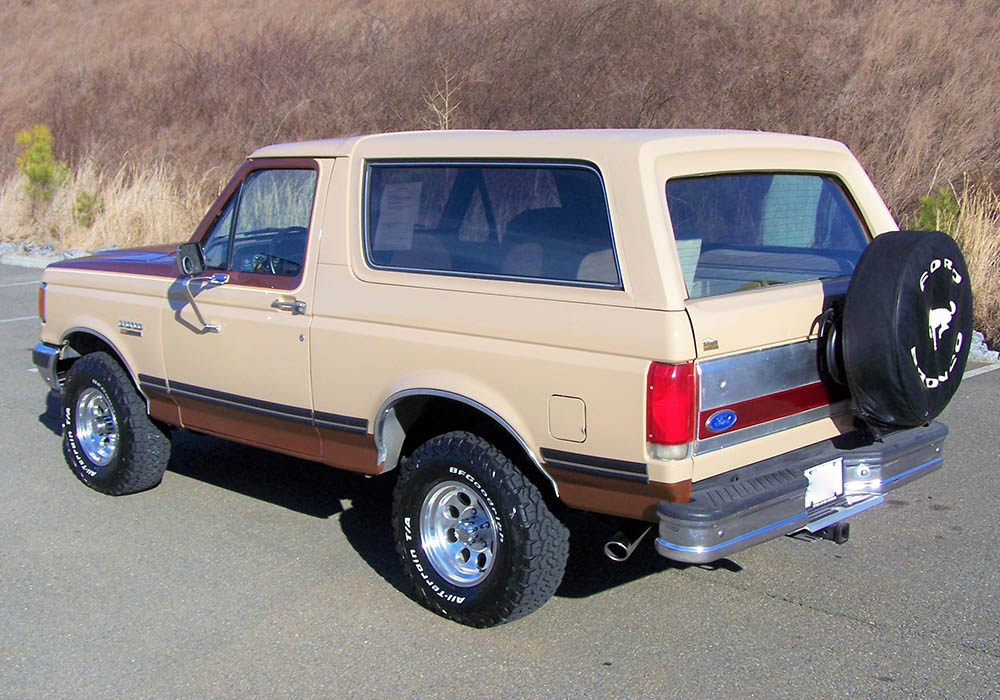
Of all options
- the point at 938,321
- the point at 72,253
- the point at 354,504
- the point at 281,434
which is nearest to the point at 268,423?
the point at 281,434

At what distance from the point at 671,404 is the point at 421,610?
162cm

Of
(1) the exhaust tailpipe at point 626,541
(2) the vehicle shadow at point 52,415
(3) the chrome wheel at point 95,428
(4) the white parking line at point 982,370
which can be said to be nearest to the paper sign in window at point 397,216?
(1) the exhaust tailpipe at point 626,541

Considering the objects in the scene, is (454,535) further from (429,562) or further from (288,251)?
(288,251)

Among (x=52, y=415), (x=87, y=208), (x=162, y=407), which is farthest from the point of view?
(x=87, y=208)

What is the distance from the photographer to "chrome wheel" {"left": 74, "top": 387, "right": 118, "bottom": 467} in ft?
19.4

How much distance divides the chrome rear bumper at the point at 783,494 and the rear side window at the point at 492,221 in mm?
866

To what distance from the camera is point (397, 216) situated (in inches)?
178

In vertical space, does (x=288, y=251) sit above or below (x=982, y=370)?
above

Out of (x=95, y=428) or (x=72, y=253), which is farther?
(x=72, y=253)

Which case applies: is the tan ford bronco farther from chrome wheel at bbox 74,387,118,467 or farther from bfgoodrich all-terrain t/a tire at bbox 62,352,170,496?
chrome wheel at bbox 74,387,118,467

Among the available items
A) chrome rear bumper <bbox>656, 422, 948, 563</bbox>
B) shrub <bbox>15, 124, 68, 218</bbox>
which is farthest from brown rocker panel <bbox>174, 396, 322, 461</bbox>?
shrub <bbox>15, 124, 68, 218</bbox>

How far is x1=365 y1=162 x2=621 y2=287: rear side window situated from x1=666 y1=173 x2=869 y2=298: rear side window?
1.09 feet

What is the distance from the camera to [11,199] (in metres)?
19.2

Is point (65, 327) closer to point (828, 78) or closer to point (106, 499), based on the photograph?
point (106, 499)
